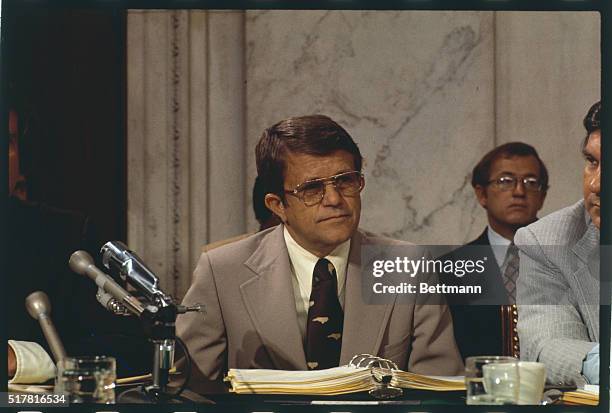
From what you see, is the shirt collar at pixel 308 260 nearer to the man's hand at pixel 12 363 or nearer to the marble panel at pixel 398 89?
the marble panel at pixel 398 89

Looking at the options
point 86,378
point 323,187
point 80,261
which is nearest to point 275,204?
point 323,187

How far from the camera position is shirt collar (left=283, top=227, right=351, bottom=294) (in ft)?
10.5

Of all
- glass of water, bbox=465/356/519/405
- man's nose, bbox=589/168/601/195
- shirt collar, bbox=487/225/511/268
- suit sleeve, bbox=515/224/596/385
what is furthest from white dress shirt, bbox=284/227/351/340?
man's nose, bbox=589/168/601/195

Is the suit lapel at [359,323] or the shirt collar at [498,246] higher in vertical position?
the shirt collar at [498,246]

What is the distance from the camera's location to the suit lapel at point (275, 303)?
3148mm

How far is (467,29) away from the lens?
3203 mm

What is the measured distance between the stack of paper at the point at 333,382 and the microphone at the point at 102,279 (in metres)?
0.43

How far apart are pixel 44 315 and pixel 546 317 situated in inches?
60.9

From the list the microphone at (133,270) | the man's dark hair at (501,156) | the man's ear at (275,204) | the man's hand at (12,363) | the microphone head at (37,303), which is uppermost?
the man's dark hair at (501,156)

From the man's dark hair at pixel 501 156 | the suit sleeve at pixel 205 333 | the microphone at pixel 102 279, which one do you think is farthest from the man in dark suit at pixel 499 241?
the microphone at pixel 102 279

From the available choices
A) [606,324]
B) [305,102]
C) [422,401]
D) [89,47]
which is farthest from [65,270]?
[606,324]

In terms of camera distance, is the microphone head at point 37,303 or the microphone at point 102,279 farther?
the microphone head at point 37,303

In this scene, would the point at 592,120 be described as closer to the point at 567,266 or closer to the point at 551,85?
the point at 551,85

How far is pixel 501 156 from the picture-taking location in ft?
10.5
